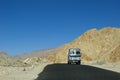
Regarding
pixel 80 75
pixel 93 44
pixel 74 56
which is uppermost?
pixel 93 44

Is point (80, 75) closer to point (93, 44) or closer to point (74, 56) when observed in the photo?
point (74, 56)

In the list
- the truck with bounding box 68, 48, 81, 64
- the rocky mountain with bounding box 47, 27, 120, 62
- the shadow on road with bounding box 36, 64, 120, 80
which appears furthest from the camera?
the rocky mountain with bounding box 47, 27, 120, 62

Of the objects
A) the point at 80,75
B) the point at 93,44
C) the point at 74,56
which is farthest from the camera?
the point at 93,44

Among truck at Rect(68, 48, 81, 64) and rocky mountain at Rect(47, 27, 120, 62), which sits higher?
rocky mountain at Rect(47, 27, 120, 62)

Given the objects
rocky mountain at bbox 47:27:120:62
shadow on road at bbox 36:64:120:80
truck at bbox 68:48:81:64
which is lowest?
shadow on road at bbox 36:64:120:80

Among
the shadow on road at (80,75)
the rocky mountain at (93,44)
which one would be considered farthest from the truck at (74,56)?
the rocky mountain at (93,44)

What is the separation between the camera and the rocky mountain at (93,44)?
128137 millimetres

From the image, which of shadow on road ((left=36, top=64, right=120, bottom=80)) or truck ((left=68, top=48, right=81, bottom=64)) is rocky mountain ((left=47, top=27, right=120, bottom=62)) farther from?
shadow on road ((left=36, top=64, right=120, bottom=80))

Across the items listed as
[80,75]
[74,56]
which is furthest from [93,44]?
[80,75]

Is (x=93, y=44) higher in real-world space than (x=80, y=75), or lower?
higher

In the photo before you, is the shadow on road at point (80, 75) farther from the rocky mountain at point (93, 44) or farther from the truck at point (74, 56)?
the rocky mountain at point (93, 44)

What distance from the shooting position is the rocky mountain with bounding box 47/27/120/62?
128 metres

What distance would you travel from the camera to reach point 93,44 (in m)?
134

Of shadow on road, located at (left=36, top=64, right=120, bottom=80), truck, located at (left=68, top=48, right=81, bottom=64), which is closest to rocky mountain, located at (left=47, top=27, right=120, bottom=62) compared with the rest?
truck, located at (left=68, top=48, right=81, bottom=64)
